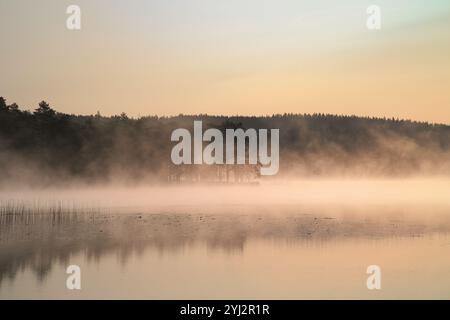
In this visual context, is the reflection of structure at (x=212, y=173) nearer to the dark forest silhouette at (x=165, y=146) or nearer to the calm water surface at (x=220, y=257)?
the dark forest silhouette at (x=165, y=146)

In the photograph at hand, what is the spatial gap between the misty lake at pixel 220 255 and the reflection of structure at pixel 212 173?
55794mm

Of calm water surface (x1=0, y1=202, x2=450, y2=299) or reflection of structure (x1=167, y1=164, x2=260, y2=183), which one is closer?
calm water surface (x1=0, y1=202, x2=450, y2=299)

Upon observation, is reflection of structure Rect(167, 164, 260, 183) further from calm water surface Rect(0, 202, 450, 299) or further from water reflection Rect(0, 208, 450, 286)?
calm water surface Rect(0, 202, 450, 299)

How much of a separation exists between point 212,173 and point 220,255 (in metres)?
74.8

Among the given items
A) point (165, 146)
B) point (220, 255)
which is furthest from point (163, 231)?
point (165, 146)

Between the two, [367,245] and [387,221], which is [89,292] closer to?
[367,245]

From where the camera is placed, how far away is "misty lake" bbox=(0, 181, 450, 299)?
713 inches

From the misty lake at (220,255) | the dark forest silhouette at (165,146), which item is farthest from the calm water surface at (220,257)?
the dark forest silhouette at (165,146)

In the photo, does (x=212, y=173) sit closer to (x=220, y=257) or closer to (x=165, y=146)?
(x=165, y=146)

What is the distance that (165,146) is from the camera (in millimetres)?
91375

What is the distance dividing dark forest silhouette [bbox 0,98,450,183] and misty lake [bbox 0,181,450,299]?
2581cm

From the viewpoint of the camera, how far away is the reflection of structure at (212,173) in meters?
91.8

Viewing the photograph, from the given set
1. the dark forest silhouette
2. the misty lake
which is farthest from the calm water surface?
the dark forest silhouette

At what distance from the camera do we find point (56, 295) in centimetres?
1739
